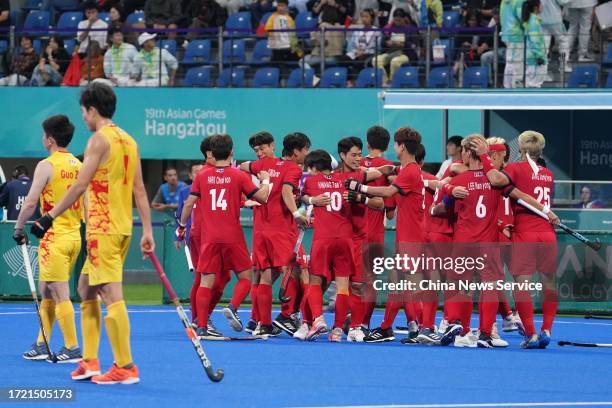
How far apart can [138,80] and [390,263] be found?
34.3 feet

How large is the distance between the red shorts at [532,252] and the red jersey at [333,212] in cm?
178

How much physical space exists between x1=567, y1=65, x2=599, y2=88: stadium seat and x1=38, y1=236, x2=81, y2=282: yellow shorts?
41.3 ft

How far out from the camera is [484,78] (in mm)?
22062

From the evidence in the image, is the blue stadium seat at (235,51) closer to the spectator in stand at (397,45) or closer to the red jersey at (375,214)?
the spectator in stand at (397,45)

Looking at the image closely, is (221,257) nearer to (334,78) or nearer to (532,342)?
(532,342)

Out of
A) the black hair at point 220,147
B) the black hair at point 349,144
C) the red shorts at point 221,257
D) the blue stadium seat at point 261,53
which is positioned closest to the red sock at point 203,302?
the red shorts at point 221,257

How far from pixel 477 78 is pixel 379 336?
9.27 metres

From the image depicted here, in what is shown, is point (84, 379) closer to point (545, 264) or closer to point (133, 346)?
point (133, 346)

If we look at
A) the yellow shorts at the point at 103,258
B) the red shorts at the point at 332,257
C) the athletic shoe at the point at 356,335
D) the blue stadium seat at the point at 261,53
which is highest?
the blue stadium seat at the point at 261,53

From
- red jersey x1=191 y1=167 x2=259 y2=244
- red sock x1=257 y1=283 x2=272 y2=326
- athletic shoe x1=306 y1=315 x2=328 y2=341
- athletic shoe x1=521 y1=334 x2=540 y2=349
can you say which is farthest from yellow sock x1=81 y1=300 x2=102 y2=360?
athletic shoe x1=521 y1=334 x2=540 y2=349

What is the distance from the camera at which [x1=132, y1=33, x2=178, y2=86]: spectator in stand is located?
23.9 m

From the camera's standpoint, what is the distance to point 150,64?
23.9 metres

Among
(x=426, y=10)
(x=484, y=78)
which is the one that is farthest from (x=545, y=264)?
(x=426, y=10)

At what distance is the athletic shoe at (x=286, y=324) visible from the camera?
565 inches
